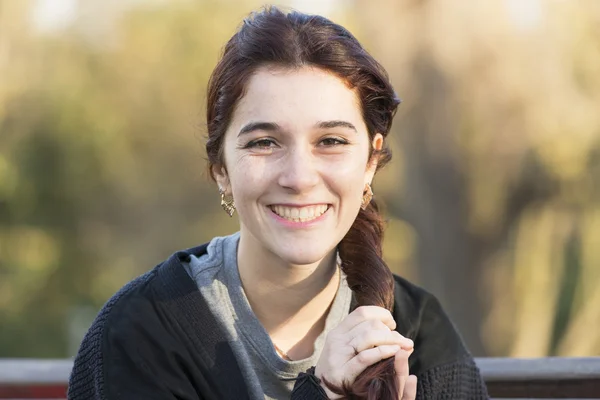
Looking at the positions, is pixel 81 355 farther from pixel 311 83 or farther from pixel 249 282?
pixel 311 83

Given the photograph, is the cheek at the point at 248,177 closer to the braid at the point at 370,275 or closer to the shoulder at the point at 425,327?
the braid at the point at 370,275

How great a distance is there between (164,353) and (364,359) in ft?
1.49

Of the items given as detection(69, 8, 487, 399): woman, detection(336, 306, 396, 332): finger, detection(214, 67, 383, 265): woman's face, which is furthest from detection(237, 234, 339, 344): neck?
detection(336, 306, 396, 332): finger

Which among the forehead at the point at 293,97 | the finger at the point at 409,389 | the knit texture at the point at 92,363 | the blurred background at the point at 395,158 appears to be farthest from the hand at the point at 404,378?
the blurred background at the point at 395,158

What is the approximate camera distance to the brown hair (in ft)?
6.37

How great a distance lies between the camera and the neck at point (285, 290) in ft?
6.91

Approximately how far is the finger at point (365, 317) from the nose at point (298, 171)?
0.28 metres

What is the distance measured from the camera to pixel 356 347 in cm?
186

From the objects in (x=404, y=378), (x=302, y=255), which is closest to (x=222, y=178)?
(x=302, y=255)

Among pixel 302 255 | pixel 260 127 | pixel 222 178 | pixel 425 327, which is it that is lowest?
pixel 425 327

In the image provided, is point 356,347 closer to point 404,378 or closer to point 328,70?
point 404,378

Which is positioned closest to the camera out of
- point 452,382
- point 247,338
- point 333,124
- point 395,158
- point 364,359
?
point 364,359

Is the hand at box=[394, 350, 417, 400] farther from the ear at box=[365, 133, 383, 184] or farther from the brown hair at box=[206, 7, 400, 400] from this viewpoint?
the ear at box=[365, 133, 383, 184]

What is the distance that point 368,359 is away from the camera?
183 centimetres
